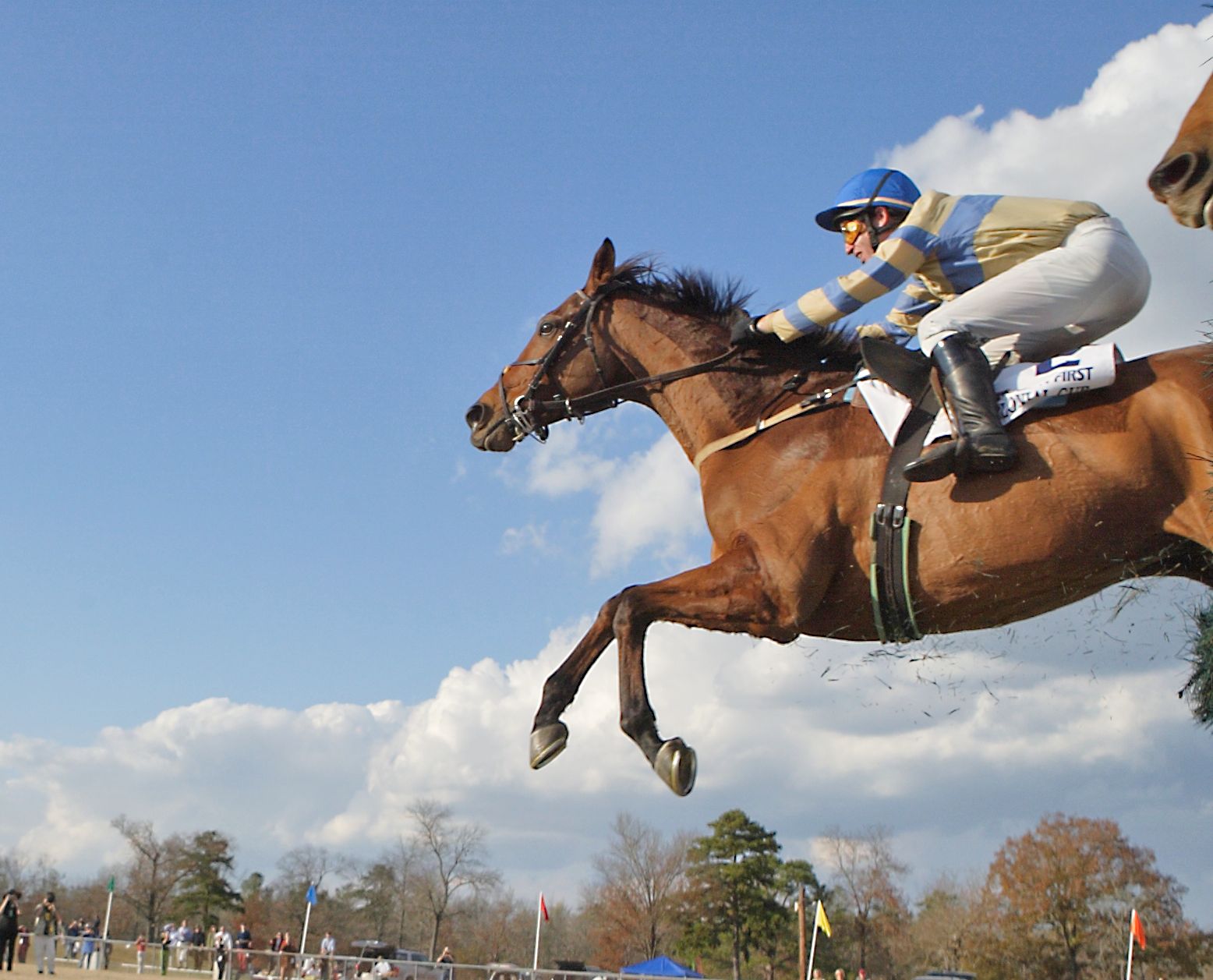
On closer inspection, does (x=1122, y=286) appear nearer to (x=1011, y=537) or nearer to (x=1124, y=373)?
(x=1124, y=373)

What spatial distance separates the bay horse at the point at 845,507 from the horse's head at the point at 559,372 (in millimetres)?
293

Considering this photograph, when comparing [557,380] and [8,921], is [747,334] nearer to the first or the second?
[557,380]

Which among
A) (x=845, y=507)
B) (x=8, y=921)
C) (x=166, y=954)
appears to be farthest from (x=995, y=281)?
(x=166, y=954)

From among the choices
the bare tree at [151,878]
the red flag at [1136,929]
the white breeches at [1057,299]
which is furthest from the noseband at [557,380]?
the bare tree at [151,878]

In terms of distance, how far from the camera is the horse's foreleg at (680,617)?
16.9 ft

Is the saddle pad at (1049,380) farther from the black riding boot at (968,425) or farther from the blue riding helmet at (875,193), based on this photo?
the blue riding helmet at (875,193)

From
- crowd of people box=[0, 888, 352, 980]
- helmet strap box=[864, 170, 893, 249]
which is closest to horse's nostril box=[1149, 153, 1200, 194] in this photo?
helmet strap box=[864, 170, 893, 249]

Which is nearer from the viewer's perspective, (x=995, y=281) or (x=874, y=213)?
(x=995, y=281)

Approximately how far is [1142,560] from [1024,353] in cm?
114

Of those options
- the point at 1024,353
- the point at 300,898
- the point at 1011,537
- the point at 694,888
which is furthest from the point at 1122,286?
the point at 300,898

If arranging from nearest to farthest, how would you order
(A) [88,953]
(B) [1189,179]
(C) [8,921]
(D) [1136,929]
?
(B) [1189,179], (C) [8,921], (D) [1136,929], (A) [88,953]

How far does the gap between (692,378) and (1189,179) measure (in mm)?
3052

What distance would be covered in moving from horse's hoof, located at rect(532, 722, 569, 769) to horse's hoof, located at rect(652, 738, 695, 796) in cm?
49

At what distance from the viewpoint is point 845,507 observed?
17.3 ft
